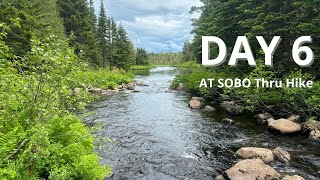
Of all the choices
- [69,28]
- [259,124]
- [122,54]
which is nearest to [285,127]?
[259,124]

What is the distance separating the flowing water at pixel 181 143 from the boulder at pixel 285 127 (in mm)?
A: 348

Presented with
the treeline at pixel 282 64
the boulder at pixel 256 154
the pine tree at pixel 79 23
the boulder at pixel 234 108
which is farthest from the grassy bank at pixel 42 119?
the pine tree at pixel 79 23

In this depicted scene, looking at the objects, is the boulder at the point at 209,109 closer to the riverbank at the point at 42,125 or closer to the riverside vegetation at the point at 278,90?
the riverside vegetation at the point at 278,90

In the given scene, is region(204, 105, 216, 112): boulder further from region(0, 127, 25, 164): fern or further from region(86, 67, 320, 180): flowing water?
region(0, 127, 25, 164): fern

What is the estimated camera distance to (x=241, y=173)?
7.99 metres

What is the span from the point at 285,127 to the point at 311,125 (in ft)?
4.25

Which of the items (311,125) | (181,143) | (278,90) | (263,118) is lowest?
(181,143)

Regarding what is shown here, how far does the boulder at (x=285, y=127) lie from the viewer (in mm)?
12680

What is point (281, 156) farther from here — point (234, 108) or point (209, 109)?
point (209, 109)

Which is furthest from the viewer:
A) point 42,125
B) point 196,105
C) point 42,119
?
point 196,105

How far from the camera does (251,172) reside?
8000mm

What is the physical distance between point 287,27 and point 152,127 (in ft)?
33.5

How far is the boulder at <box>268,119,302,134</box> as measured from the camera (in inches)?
499

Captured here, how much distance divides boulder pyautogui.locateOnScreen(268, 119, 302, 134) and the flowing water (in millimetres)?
348
